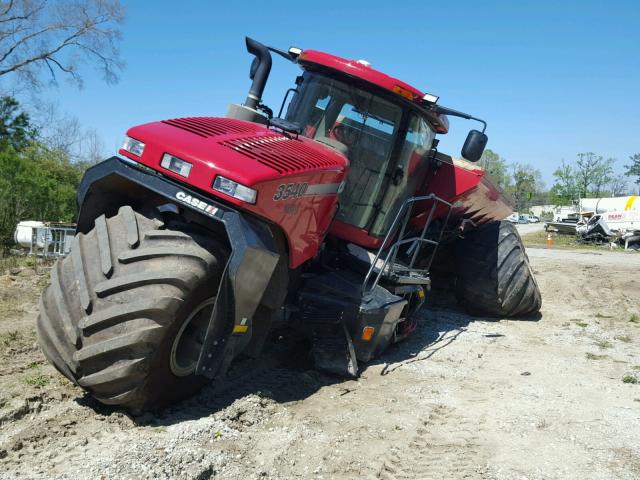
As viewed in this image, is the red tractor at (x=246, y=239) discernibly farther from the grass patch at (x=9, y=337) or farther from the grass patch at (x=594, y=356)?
the grass patch at (x=594, y=356)

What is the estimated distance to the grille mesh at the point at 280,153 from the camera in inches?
142

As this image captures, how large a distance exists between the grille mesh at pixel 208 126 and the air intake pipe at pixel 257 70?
0.72m

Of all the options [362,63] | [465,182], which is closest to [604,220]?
[465,182]

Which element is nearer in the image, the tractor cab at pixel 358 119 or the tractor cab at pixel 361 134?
the tractor cab at pixel 358 119

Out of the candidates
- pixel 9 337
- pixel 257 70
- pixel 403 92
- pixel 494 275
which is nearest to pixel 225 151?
pixel 257 70

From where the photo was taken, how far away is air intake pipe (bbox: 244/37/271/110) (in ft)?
15.9

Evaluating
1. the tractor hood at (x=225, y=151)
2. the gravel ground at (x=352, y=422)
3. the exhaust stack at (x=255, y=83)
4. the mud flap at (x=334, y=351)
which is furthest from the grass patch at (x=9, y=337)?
the exhaust stack at (x=255, y=83)

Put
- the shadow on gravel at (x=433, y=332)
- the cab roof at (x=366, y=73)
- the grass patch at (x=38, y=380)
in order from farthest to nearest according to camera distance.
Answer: the shadow on gravel at (x=433, y=332) < the cab roof at (x=366, y=73) < the grass patch at (x=38, y=380)

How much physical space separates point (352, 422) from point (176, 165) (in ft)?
6.21

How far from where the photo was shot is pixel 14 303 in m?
5.93

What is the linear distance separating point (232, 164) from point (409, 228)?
323 centimetres

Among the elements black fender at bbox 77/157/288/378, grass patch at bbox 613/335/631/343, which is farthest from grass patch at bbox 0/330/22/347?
grass patch at bbox 613/335/631/343

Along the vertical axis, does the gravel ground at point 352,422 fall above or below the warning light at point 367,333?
below

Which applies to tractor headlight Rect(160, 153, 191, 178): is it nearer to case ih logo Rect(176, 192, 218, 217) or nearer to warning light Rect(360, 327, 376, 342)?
case ih logo Rect(176, 192, 218, 217)
